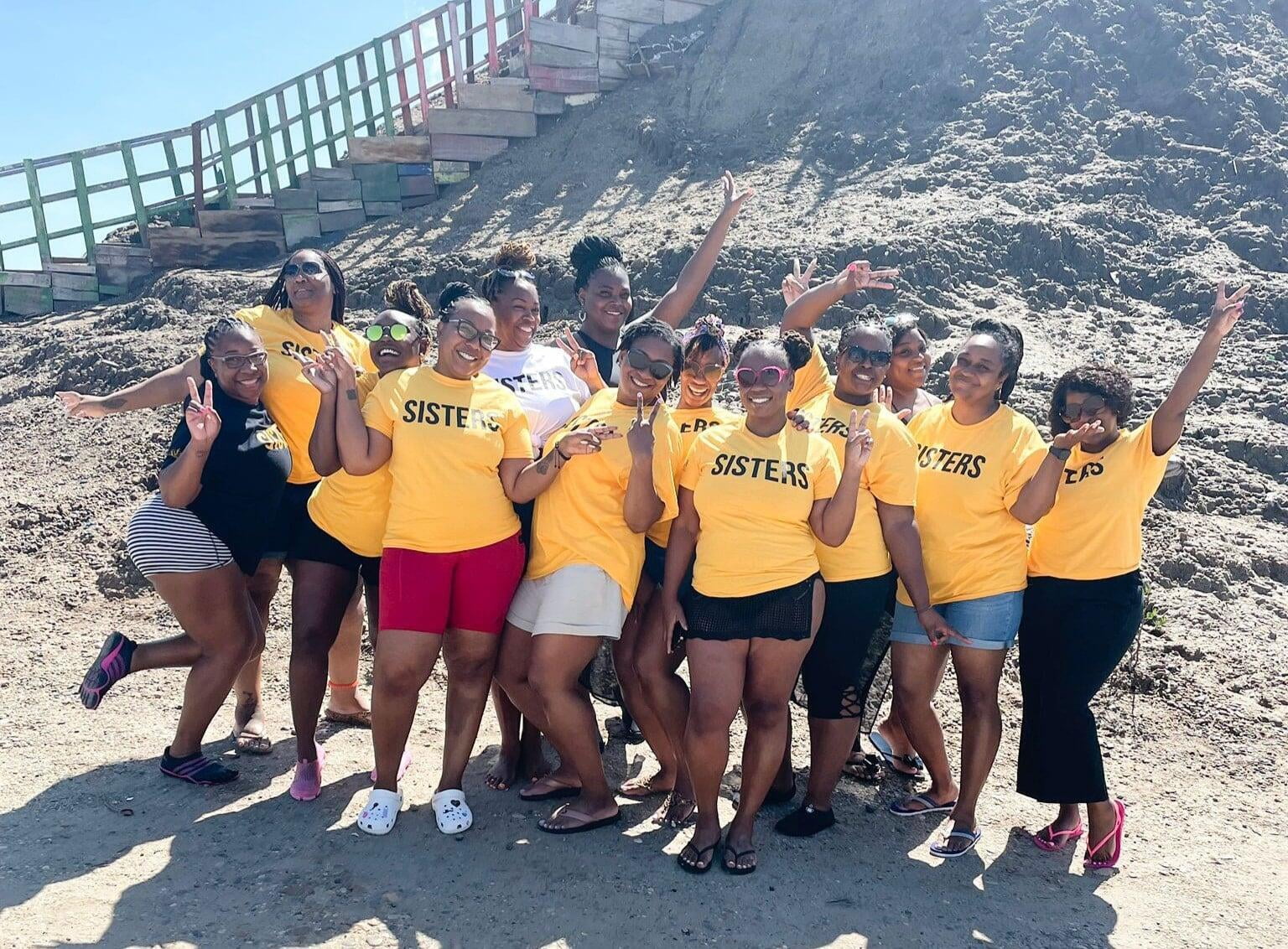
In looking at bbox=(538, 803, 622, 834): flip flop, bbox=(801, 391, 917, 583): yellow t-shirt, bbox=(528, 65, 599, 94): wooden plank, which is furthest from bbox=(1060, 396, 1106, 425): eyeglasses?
bbox=(528, 65, 599, 94): wooden plank

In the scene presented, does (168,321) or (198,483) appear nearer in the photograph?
(198,483)

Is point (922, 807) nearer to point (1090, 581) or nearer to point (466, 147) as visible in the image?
Result: point (1090, 581)

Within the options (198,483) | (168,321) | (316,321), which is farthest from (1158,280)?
(168,321)

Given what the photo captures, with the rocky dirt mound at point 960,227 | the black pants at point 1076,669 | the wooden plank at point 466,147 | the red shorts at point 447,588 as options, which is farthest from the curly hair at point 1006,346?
the wooden plank at point 466,147

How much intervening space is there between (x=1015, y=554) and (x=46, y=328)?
1124 cm

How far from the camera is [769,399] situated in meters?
Result: 3.27

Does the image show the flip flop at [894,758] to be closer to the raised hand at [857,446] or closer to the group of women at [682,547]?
the group of women at [682,547]

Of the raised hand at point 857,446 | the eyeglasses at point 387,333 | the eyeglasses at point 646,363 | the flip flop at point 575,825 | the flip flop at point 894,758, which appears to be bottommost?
the flip flop at point 894,758

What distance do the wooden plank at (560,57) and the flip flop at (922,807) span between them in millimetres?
11959

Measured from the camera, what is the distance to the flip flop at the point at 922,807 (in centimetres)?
376

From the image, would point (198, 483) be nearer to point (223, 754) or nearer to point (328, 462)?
point (328, 462)

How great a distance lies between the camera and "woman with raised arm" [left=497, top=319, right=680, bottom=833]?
10.8 feet

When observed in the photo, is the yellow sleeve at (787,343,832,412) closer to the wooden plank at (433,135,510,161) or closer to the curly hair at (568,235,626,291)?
the curly hair at (568,235,626,291)

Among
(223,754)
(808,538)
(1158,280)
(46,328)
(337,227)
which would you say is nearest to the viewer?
(808,538)
